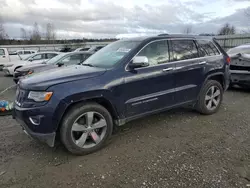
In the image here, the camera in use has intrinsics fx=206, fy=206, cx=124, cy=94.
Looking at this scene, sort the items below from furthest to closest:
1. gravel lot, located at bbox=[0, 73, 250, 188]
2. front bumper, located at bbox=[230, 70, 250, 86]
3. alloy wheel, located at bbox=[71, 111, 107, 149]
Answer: front bumper, located at bbox=[230, 70, 250, 86], alloy wheel, located at bbox=[71, 111, 107, 149], gravel lot, located at bbox=[0, 73, 250, 188]

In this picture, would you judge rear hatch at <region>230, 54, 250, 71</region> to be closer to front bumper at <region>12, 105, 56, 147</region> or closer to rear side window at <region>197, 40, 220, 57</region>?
rear side window at <region>197, 40, 220, 57</region>

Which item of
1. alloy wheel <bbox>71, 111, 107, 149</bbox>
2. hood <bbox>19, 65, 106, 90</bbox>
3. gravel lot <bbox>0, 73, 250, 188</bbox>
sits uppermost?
hood <bbox>19, 65, 106, 90</bbox>

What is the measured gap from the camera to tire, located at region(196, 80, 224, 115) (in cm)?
466

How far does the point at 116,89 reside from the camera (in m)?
3.39

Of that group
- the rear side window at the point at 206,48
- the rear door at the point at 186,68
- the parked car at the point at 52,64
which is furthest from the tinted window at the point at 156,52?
the parked car at the point at 52,64

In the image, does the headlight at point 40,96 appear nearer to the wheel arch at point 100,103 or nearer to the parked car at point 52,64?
the wheel arch at point 100,103

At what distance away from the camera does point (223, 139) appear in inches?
145

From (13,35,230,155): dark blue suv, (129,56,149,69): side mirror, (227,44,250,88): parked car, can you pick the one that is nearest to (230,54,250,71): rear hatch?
(227,44,250,88): parked car

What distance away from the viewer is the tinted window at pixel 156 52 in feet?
12.6

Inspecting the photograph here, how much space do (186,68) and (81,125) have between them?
2440 mm

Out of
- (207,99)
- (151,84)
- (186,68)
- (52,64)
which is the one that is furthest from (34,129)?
(52,64)

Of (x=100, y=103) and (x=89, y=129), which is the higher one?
(x=100, y=103)

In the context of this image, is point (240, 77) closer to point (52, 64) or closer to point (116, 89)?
point (116, 89)

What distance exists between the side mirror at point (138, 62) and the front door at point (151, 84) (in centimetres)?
9
